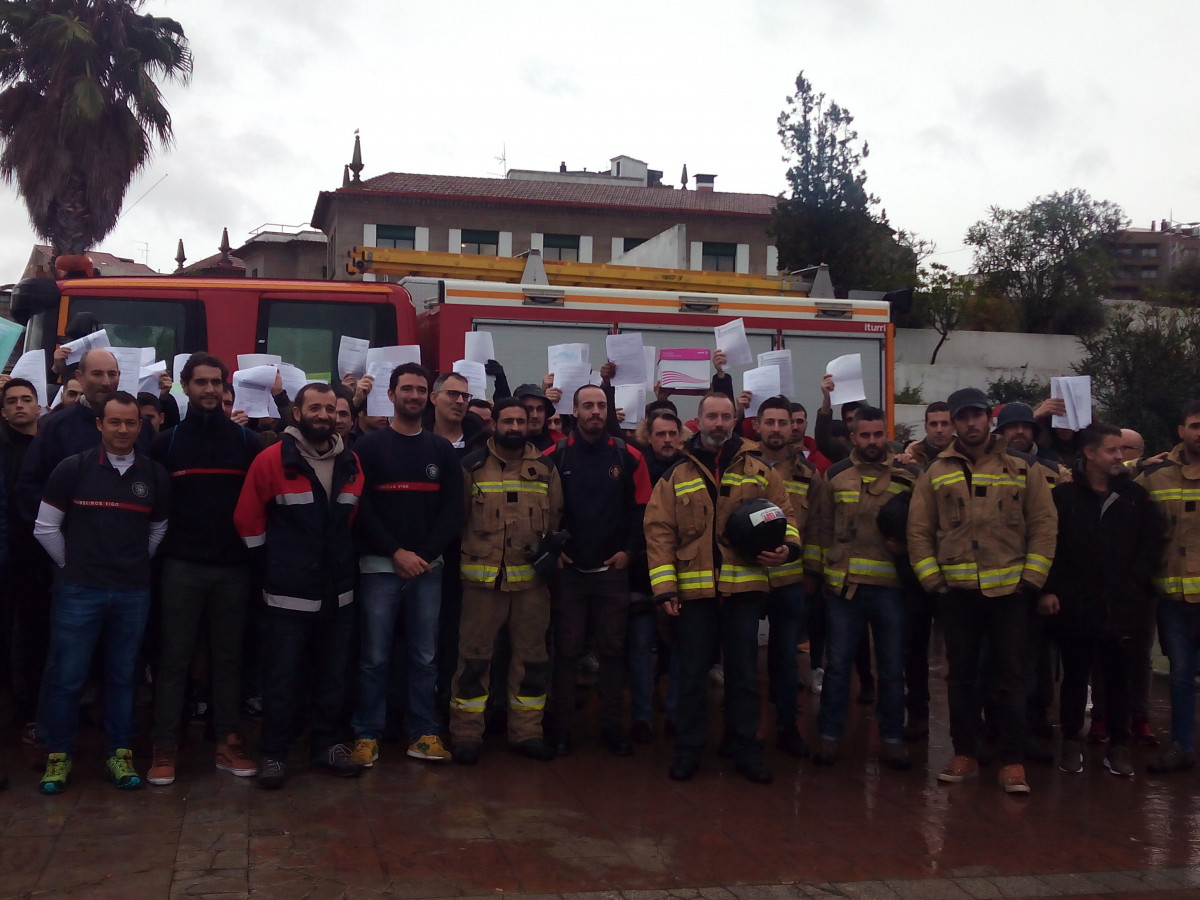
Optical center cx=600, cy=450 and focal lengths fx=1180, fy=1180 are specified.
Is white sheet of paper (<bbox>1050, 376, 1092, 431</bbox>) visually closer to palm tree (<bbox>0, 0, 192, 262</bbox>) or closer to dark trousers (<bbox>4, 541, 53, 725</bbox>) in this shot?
dark trousers (<bbox>4, 541, 53, 725</bbox>)

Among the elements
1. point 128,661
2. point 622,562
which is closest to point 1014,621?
point 622,562

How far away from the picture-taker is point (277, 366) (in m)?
8.10

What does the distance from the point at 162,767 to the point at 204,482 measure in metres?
1.39

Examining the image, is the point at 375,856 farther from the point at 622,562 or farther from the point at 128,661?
the point at 622,562

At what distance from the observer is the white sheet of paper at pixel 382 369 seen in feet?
25.1

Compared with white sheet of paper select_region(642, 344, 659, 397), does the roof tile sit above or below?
above

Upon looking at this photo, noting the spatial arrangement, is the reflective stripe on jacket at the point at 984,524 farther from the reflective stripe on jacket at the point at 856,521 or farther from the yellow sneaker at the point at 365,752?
the yellow sneaker at the point at 365,752

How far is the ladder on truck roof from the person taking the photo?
1048 cm

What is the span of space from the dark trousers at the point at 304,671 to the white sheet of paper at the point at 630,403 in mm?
3033

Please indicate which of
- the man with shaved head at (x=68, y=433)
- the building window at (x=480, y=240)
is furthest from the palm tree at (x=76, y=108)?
the building window at (x=480, y=240)

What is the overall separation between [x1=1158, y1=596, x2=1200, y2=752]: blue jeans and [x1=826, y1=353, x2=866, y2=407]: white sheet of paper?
8.89ft

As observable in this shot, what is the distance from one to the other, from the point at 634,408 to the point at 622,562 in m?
2.26

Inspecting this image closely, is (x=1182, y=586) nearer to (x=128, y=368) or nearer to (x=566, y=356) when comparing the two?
(x=566, y=356)

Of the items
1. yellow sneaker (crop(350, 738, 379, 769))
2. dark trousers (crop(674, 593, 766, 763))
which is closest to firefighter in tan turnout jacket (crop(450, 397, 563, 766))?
yellow sneaker (crop(350, 738, 379, 769))
